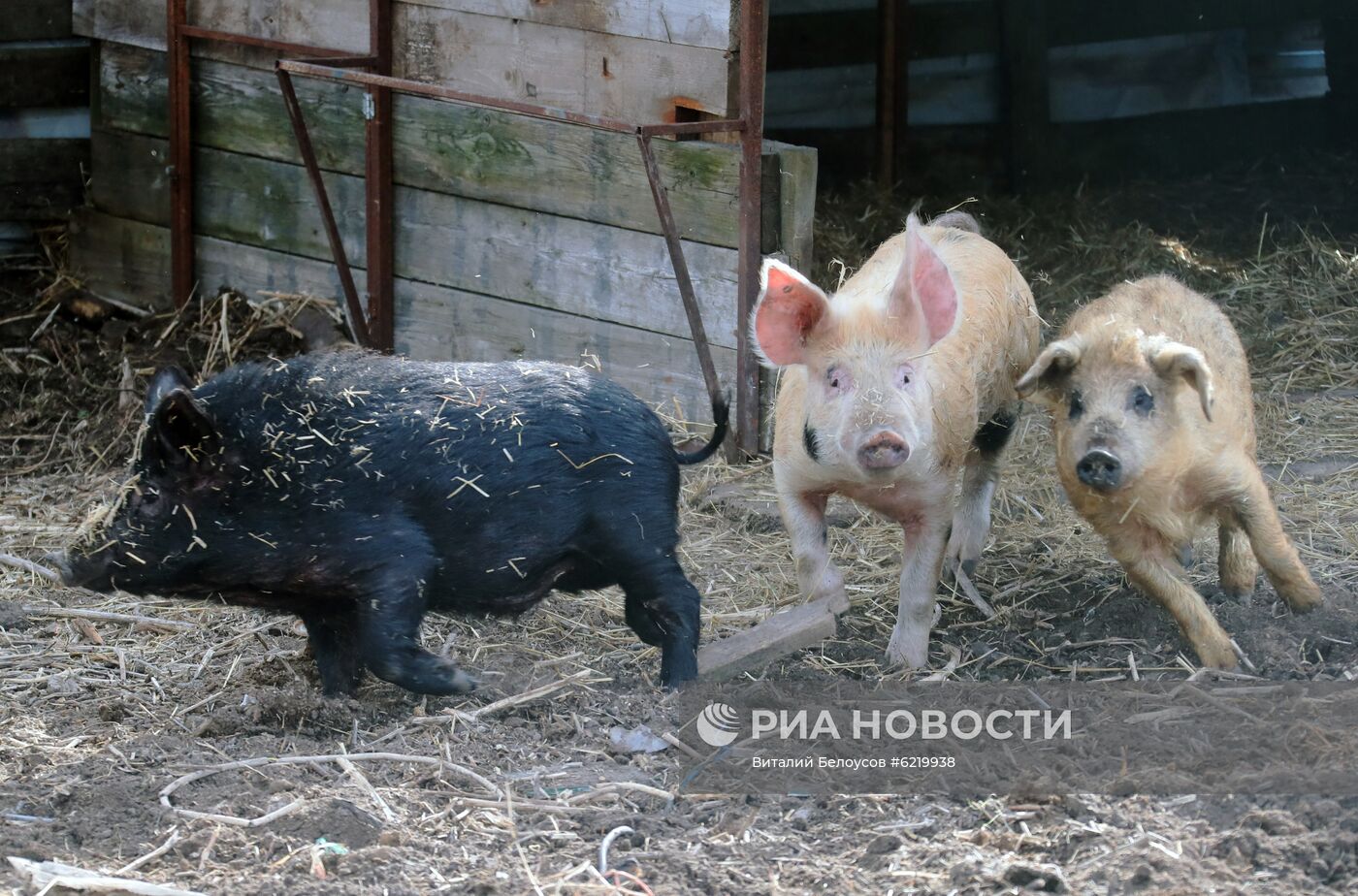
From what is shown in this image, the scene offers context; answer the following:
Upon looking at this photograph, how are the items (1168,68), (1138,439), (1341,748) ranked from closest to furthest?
1. (1341,748)
2. (1138,439)
3. (1168,68)

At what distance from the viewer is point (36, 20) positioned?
780cm

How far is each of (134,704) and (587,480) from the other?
1.39 m

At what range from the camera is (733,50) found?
593cm

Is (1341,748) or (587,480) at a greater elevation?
(587,480)

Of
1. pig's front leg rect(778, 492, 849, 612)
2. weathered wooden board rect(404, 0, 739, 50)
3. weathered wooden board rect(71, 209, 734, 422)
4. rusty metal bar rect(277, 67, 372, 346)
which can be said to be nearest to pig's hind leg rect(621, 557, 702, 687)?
pig's front leg rect(778, 492, 849, 612)

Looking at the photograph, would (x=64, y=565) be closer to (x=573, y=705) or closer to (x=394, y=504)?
(x=394, y=504)

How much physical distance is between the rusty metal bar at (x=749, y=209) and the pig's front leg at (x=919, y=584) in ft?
4.81

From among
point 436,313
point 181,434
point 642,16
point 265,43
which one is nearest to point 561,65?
point 642,16

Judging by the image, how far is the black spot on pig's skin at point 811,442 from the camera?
4.34 metres

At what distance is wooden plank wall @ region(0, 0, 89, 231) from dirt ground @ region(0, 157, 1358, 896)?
687mm

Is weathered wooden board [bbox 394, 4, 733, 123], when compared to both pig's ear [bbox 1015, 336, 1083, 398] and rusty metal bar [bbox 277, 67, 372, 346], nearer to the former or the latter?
rusty metal bar [bbox 277, 67, 372, 346]

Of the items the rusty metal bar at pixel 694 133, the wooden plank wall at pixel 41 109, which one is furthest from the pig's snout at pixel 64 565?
the wooden plank wall at pixel 41 109

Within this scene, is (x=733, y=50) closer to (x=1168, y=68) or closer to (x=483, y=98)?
(x=483, y=98)

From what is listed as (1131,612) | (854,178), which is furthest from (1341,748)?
(854,178)
